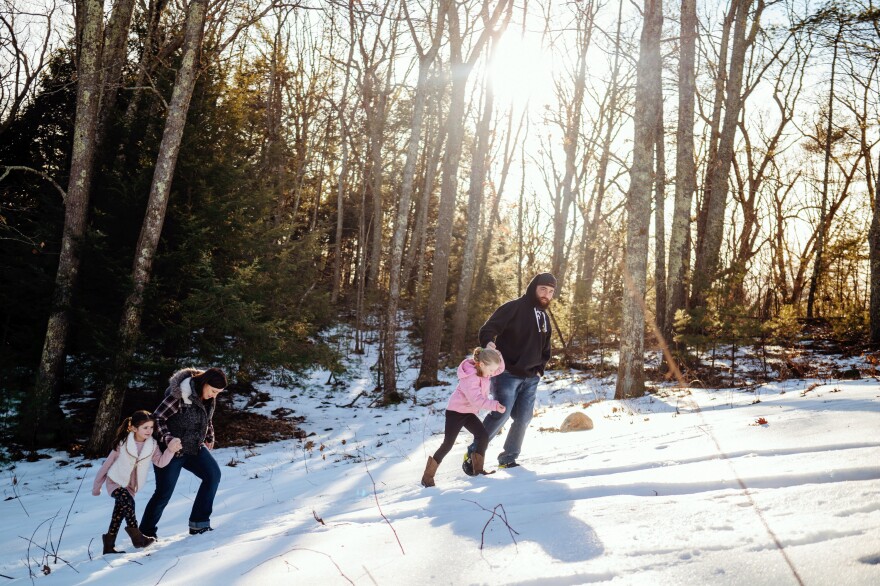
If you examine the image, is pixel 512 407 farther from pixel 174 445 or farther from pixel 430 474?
pixel 174 445

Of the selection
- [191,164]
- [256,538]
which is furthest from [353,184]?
[256,538]

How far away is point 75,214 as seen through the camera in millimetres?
9320

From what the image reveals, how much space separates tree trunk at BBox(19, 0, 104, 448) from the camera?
9.07 metres

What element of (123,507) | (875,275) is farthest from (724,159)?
(123,507)

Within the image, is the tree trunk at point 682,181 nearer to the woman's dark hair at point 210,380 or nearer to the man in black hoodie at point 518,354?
the man in black hoodie at point 518,354

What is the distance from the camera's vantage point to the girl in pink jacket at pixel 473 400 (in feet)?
16.1

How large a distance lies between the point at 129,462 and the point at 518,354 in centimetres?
377

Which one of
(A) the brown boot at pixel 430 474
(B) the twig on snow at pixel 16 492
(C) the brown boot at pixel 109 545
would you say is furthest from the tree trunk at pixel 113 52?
(A) the brown boot at pixel 430 474

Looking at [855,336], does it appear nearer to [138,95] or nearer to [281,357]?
[281,357]

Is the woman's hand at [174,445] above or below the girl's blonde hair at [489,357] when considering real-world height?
below

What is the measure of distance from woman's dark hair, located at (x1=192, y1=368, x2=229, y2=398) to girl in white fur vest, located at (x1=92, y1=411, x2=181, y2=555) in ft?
1.53

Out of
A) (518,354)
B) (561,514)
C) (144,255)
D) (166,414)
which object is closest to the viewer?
(561,514)

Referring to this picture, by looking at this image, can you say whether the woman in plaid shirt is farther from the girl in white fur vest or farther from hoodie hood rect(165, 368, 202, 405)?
the girl in white fur vest

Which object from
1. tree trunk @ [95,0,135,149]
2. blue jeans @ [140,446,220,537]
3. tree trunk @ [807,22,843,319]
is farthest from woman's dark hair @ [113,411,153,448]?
tree trunk @ [807,22,843,319]
